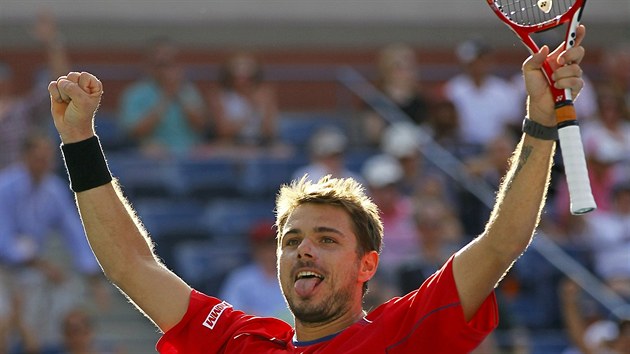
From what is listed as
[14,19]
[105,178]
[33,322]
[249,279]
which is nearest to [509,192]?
[105,178]

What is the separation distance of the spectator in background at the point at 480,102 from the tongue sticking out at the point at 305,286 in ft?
24.6

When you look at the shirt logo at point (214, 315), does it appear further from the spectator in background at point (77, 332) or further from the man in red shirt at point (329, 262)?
the spectator in background at point (77, 332)

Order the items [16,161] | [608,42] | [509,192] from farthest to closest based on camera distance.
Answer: [608,42]
[16,161]
[509,192]

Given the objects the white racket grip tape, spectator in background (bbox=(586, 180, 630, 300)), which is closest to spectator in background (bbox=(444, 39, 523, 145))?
spectator in background (bbox=(586, 180, 630, 300))

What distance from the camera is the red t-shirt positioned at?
446cm

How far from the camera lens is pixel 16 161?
10711 millimetres

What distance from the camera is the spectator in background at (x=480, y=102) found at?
40.2ft

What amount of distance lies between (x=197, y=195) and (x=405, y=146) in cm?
184

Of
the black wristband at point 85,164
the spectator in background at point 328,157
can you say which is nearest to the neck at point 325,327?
the black wristband at point 85,164

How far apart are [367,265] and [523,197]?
83 cm

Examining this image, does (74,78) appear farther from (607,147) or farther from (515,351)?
(607,147)

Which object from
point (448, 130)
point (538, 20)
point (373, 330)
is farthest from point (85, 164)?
point (448, 130)

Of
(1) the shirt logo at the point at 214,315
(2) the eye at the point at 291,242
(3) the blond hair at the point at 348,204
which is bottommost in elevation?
(1) the shirt logo at the point at 214,315

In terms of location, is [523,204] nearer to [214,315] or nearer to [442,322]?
[442,322]
